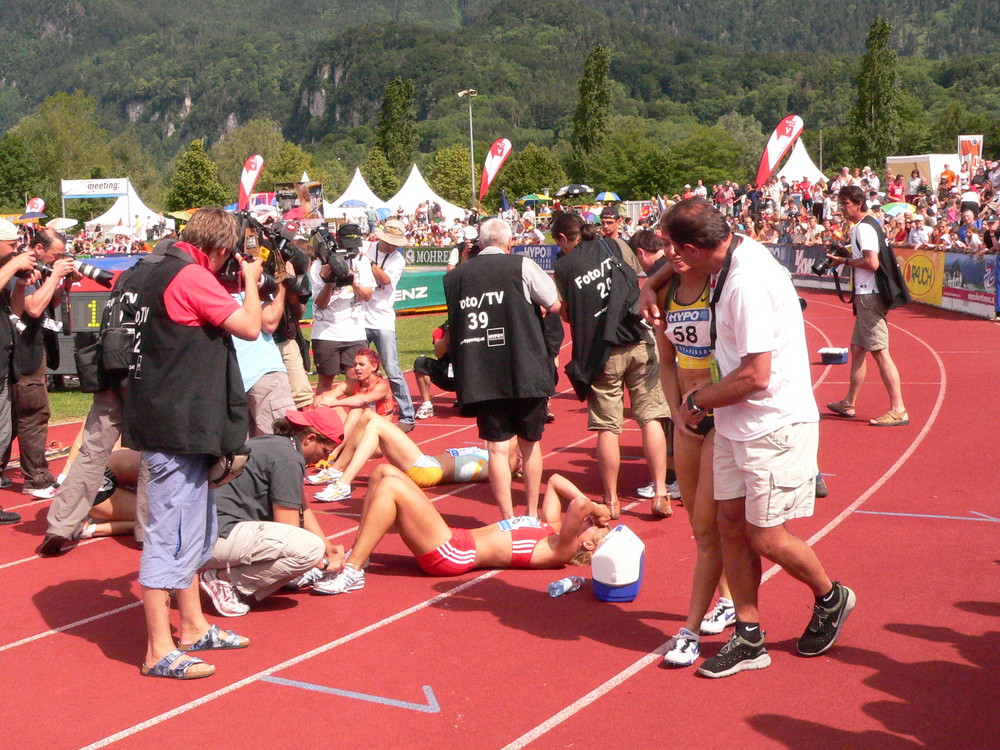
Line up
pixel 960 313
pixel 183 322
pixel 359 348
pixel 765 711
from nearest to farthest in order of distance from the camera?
pixel 765 711, pixel 183 322, pixel 359 348, pixel 960 313

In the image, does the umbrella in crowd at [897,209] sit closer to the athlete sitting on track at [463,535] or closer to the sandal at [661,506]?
the sandal at [661,506]

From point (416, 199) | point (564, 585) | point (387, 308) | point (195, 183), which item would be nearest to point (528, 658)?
point (564, 585)

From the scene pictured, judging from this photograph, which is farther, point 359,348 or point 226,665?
point 359,348

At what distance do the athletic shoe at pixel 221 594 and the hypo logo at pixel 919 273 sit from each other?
19066 millimetres

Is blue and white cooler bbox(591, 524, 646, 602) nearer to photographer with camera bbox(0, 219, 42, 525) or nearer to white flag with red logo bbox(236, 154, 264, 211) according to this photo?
photographer with camera bbox(0, 219, 42, 525)

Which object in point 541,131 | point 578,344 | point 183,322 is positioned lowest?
point 578,344

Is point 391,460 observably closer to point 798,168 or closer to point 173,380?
point 173,380

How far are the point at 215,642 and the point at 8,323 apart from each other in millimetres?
3890

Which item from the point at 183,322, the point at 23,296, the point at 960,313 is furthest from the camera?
the point at 960,313

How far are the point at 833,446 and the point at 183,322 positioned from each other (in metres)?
6.32

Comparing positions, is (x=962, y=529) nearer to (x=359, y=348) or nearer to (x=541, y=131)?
(x=359, y=348)

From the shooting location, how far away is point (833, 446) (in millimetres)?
9430

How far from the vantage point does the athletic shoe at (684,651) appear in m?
4.80

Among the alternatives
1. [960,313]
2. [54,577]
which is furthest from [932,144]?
[54,577]
